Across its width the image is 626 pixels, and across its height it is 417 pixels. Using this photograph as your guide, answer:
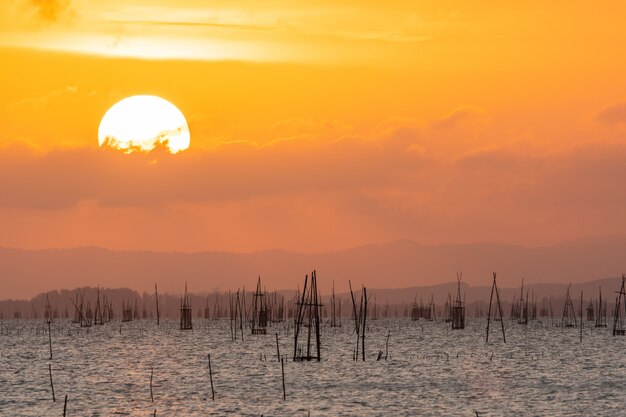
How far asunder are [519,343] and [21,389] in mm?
67834

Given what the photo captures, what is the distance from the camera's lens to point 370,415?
169ft

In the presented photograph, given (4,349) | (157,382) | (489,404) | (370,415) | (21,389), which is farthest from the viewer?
(4,349)

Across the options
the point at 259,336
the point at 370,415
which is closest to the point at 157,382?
the point at 370,415

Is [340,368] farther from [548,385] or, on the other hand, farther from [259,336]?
[259,336]

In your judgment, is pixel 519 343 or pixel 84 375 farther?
pixel 519 343

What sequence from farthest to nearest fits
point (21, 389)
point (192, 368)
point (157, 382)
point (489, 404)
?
point (192, 368) → point (157, 382) → point (21, 389) → point (489, 404)

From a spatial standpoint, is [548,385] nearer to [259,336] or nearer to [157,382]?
[157,382]

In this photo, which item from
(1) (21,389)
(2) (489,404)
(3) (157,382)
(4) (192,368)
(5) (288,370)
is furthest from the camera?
(4) (192,368)

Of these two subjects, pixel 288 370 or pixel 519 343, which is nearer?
pixel 288 370

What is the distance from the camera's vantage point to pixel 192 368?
81.8 meters

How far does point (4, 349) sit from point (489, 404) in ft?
245

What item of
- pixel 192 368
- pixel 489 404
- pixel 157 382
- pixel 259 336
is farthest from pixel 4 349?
pixel 489 404

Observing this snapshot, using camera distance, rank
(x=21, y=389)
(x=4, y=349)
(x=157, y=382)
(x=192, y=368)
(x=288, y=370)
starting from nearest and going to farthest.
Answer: (x=21, y=389) → (x=157, y=382) → (x=288, y=370) → (x=192, y=368) → (x=4, y=349)

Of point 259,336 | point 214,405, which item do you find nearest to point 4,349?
point 259,336
